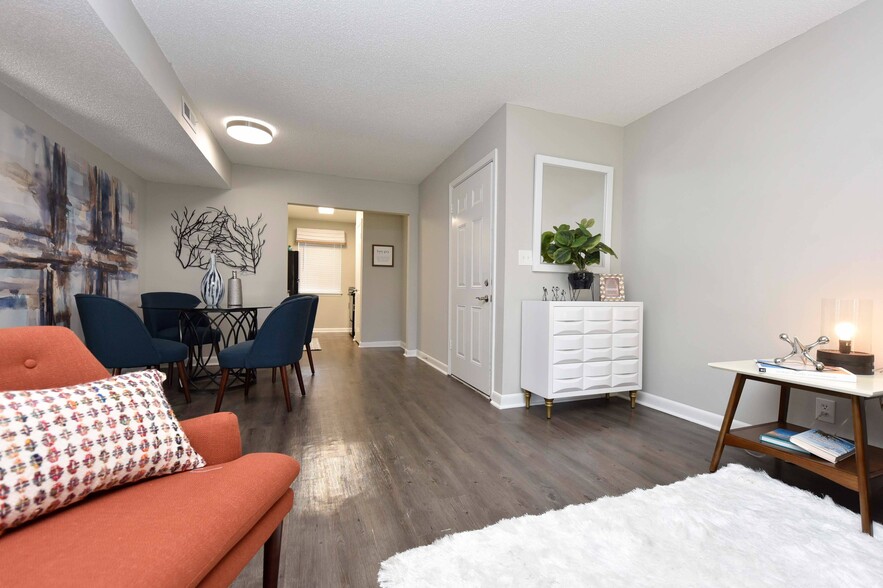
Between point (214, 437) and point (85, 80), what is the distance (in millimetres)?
2316

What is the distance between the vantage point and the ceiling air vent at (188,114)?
9.25ft

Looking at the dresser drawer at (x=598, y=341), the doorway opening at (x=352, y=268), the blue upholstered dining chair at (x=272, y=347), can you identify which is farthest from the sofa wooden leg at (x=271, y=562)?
the doorway opening at (x=352, y=268)

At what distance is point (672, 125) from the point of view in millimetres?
2969

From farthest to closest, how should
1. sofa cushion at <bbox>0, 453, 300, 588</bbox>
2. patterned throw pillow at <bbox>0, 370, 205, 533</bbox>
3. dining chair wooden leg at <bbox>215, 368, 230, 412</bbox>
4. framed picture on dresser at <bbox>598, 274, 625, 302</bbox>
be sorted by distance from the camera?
framed picture on dresser at <bbox>598, 274, 625, 302</bbox>, dining chair wooden leg at <bbox>215, 368, 230, 412</bbox>, patterned throw pillow at <bbox>0, 370, 205, 533</bbox>, sofa cushion at <bbox>0, 453, 300, 588</bbox>

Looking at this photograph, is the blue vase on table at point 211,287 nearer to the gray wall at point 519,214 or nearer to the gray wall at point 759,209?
the gray wall at point 519,214

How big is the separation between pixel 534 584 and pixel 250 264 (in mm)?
4403

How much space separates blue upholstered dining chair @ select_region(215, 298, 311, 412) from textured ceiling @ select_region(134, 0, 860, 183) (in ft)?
5.41

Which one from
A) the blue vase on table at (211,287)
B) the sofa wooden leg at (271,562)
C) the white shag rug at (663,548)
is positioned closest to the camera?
the sofa wooden leg at (271,562)

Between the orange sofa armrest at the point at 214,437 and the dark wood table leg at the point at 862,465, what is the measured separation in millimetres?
2206

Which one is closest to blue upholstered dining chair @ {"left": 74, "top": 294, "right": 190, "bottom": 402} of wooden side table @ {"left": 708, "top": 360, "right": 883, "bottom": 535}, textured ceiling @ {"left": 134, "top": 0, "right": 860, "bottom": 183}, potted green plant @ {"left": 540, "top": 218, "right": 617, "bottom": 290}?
textured ceiling @ {"left": 134, "top": 0, "right": 860, "bottom": 183}

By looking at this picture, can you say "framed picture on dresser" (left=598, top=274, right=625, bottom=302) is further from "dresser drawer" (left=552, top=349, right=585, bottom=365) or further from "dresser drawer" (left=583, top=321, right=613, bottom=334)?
"dresser drawer" (left=552, top=349, right=585, bottom=365)

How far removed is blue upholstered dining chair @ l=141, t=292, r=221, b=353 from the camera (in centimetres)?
361

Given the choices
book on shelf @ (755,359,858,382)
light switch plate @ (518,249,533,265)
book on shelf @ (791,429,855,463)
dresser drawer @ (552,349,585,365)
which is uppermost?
light switch plate @ (518,249,533,265)

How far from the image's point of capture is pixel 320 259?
762 centimetres
